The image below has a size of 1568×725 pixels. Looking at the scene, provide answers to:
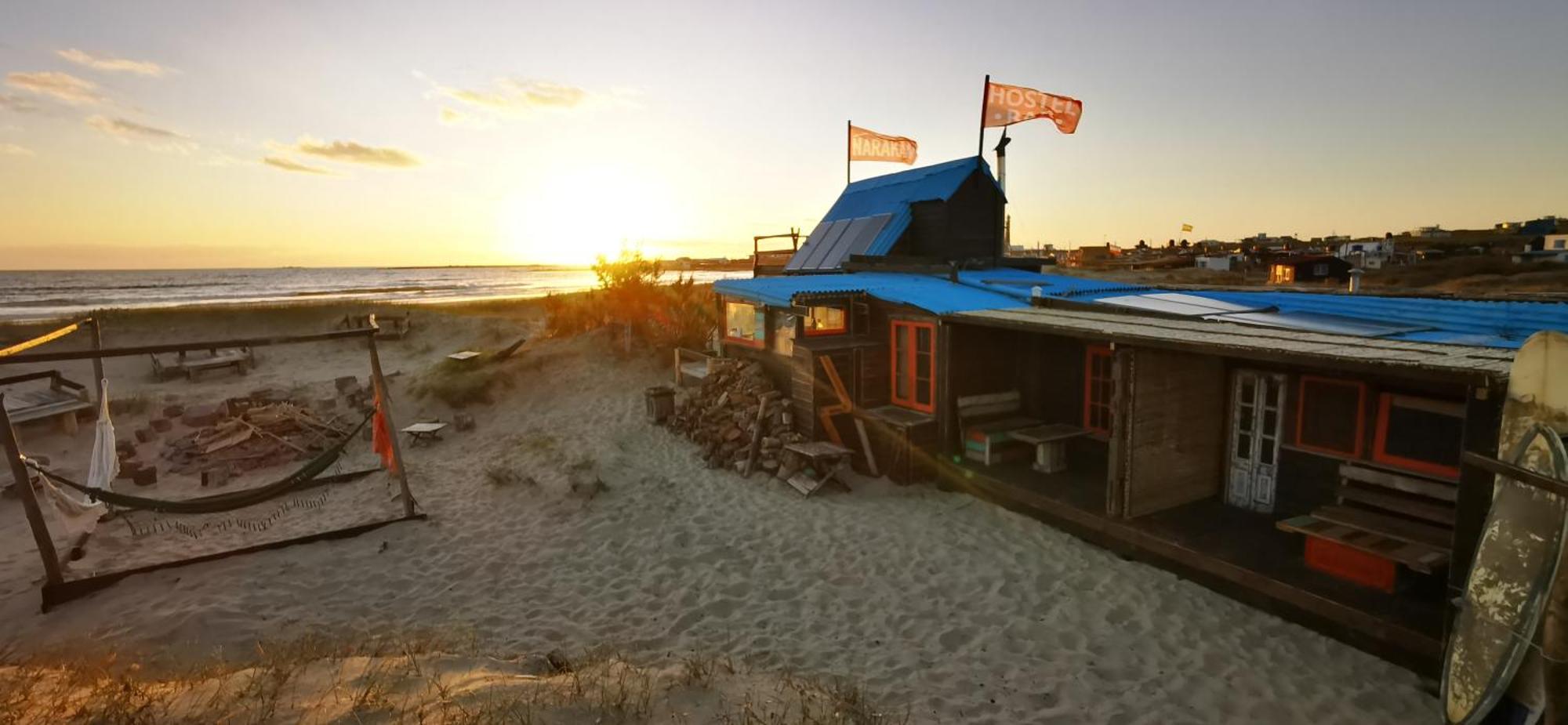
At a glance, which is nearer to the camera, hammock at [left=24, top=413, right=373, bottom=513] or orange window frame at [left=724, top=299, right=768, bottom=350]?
hammock at [left=24, top=413, right=373, bottom=513]

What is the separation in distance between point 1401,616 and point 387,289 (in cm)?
8617

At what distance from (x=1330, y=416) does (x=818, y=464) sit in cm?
729

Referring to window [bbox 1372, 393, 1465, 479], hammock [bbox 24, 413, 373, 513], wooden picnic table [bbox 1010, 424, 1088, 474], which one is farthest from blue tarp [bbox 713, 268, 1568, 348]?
hammock [bbox 24, 413, 373, 513]

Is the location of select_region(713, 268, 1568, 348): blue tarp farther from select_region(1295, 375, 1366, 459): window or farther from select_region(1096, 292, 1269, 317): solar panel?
select_region(1295, 375, 1366, 459): window

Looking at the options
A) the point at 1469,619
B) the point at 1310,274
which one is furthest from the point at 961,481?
the point at 1310,274

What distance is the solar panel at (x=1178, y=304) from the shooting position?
10406 mm

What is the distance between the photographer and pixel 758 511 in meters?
10.6

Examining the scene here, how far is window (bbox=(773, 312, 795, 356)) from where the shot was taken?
13734 millimetres

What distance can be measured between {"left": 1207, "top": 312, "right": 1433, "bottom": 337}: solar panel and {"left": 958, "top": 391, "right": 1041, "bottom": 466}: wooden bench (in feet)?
11.3

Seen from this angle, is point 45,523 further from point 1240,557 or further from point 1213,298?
point 1213,298

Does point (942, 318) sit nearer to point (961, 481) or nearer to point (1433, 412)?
point (961, 481)

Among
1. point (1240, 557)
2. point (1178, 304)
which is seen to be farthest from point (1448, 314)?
point (1240, 557)

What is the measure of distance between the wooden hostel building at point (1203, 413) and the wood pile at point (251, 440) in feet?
35.6

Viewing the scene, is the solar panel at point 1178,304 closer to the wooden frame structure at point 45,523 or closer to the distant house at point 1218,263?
the wooden frame structure at point 45,523
